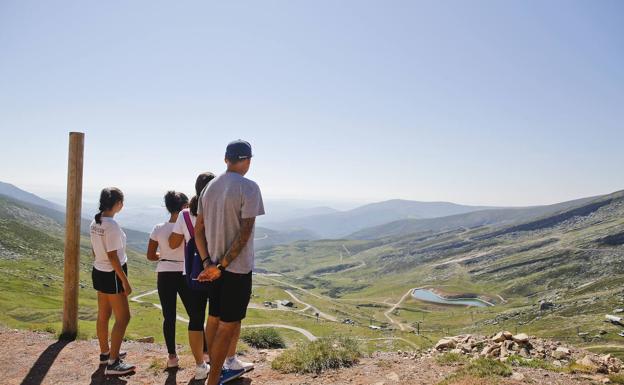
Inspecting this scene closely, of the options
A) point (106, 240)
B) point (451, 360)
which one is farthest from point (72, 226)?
point (451, 360)

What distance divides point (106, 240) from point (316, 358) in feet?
18.1

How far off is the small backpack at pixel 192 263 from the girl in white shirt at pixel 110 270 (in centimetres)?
175

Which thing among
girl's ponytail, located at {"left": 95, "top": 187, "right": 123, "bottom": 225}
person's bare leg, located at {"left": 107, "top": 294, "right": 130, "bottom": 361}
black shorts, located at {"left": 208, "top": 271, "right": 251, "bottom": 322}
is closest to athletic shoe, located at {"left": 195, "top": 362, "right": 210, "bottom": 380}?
person's bare leg, located at {"left": 107, "top": 294, "right": 130, "bottom": 361}

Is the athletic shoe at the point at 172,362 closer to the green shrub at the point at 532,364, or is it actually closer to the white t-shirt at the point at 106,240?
the white t-shirt at the point at 106,240

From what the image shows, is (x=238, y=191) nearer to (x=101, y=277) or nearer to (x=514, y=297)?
(x=101, y=277)

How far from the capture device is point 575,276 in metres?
165

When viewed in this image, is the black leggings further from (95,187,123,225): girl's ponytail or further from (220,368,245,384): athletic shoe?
(95,187,123,225): girl's ponytail

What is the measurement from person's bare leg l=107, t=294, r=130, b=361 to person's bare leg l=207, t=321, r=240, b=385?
10.5 ft

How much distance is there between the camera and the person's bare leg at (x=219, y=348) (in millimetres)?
6629

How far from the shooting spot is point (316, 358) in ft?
32.3

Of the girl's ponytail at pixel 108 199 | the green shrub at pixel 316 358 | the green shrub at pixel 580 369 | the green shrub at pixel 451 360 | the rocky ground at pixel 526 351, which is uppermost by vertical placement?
the girl's ponytail at pixel 108 199

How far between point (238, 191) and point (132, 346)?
9.46 m

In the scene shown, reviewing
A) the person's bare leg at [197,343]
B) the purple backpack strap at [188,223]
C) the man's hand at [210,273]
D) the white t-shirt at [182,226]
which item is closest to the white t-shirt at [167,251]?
the white t-shirt at [182,226]

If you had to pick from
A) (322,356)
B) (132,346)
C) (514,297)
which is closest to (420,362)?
(322,356)
